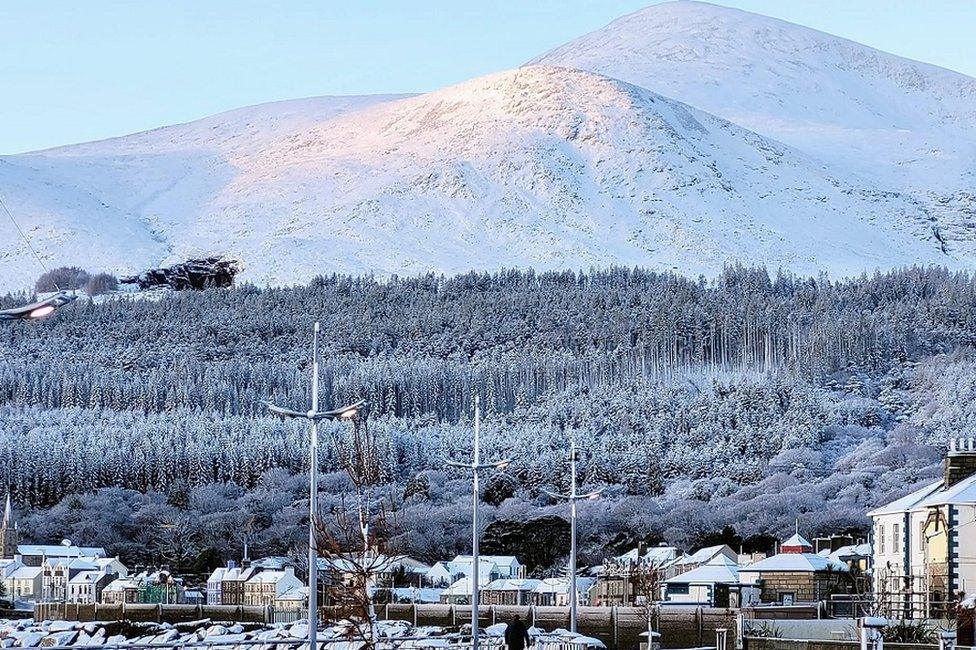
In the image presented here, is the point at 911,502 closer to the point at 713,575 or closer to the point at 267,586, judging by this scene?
the point at 713,575

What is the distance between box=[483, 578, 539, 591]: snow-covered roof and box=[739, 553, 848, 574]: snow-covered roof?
2463 centimetres

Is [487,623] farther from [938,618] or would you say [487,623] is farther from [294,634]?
[938,618]

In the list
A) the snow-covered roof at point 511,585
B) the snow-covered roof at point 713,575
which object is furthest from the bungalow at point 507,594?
the snow-covered roof at point 713,575

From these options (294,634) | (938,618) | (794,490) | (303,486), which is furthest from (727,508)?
(938,618)

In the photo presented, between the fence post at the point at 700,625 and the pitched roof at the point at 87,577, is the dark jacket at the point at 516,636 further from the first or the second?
the pitched roof at the point at 87,577

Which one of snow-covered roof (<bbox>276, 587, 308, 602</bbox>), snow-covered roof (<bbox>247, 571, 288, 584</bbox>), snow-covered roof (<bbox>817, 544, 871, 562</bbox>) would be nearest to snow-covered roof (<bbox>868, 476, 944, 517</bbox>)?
snow-covered roof (<bbox>817, 544, 871, 562</bbox>)

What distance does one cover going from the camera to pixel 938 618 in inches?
1697

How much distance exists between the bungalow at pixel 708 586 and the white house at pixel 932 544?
14.3m

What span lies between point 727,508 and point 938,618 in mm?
112104

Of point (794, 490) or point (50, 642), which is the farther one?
point (794, 490)

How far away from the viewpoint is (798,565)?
226 feet

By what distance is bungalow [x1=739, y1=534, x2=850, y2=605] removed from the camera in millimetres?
67625

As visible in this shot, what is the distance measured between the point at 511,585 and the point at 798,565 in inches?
1137

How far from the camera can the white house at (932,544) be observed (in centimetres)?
4572
